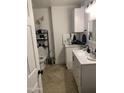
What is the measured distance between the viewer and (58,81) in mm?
3510

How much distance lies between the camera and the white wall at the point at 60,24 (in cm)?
495

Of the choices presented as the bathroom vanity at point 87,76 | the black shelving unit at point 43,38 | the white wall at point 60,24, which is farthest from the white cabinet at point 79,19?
the bathroom vanity at point 87,76

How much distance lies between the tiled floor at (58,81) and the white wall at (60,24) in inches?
35.2

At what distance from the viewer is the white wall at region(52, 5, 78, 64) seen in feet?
16.2

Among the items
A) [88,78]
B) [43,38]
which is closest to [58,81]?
→ [88,78]

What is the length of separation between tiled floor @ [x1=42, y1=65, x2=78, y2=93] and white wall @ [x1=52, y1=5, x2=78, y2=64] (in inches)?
35.2

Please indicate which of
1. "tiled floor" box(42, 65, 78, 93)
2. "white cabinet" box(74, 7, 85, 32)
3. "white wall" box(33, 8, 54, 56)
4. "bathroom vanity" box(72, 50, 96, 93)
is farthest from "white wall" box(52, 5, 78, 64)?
"bathroom vanity" box(72, 50, 96, 93)

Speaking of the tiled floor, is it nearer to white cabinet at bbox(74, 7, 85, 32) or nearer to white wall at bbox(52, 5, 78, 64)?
white wall at bbox(52, 5, 78, 64)

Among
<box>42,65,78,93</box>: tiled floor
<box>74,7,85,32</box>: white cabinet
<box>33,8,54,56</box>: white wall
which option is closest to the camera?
<box>42,65,78,93</box>: tiled floor

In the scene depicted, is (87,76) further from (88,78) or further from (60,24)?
(60,24)

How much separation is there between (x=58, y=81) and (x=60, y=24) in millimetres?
2494
